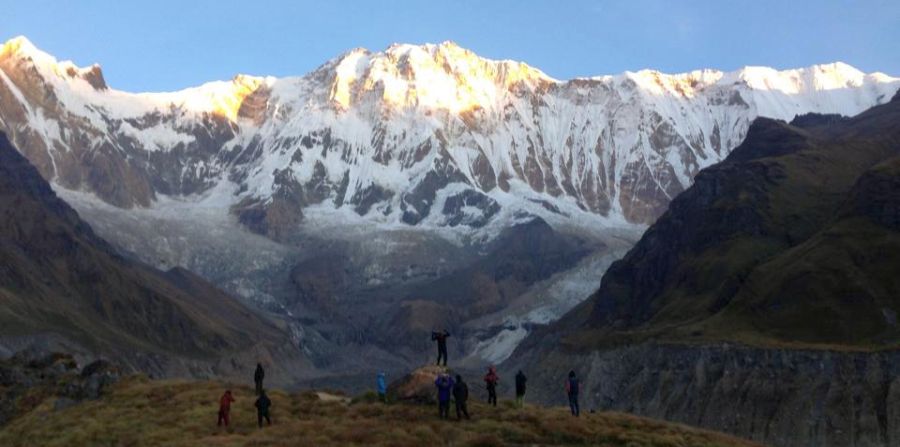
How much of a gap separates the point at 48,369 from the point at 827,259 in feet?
412

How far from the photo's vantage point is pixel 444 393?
207 ft

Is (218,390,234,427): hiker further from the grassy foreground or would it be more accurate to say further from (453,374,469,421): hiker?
(453,374,469,421): hiker

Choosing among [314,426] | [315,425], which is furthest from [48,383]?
[314,426]

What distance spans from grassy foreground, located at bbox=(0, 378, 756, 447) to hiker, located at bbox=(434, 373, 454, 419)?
3.20 ft

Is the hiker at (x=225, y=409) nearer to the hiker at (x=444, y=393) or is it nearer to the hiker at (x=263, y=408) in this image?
the hiker at (x=263, y=408)

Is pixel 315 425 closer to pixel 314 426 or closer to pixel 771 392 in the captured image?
pixel 314 426

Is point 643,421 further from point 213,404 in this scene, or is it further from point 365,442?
point 213,404

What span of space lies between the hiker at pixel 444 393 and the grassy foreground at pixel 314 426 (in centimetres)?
98

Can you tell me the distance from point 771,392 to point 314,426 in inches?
3729

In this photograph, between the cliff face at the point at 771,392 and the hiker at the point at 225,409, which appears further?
the cliff face at the point at 771,392

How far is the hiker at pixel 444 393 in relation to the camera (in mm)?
62938

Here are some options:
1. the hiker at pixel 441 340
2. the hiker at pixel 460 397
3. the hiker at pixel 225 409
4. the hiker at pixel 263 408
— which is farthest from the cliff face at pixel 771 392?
the hiker at pixel 225 409

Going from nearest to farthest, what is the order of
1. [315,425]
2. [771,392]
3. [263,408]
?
1. [315,425]
2. [263,408]
3. [771,392]

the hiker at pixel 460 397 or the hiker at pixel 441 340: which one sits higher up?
the hiker at pixel 441 340
